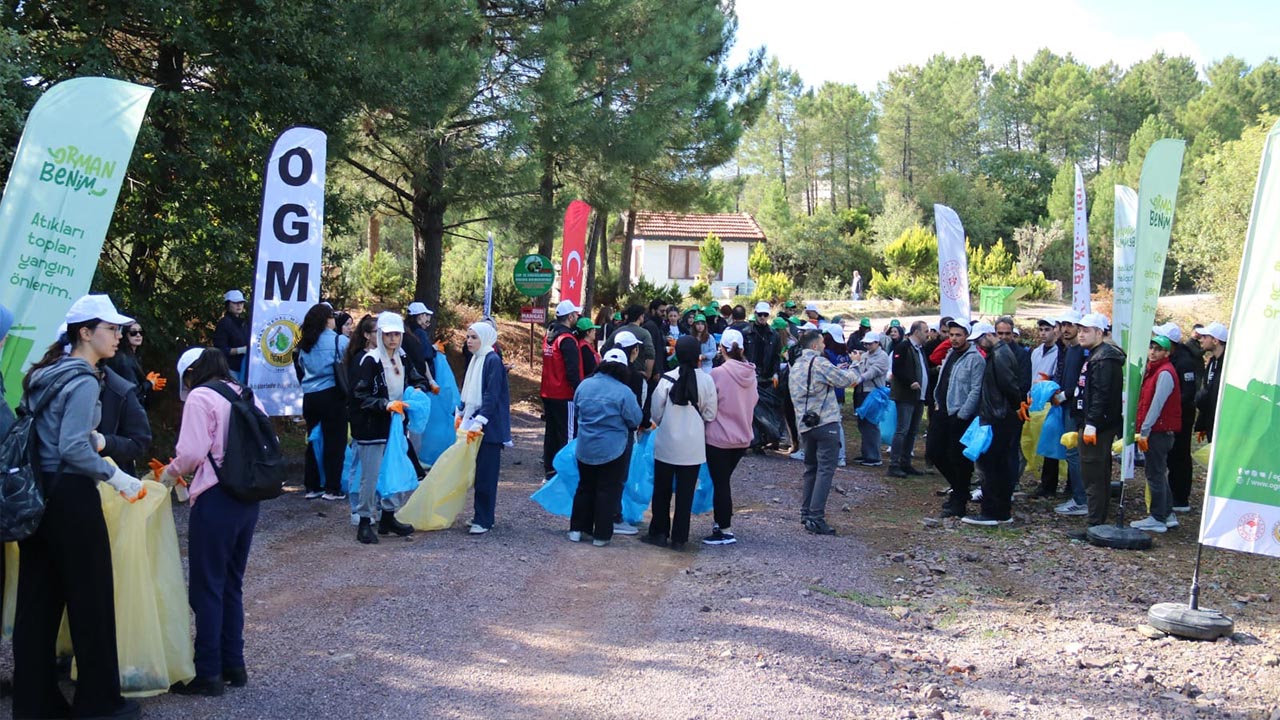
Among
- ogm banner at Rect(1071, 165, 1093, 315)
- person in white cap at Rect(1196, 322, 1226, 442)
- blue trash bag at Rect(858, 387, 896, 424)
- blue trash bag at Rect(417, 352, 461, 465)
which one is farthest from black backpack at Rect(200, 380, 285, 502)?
ogm banner at Rect(1071, 165, 1093, 315)

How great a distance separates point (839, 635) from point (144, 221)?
878 centimetres

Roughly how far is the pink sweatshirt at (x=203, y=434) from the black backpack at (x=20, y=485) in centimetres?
68

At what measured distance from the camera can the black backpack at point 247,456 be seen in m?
4.81

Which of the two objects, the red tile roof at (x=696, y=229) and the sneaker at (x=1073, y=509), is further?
the red tile roof at (x=696, y=229)

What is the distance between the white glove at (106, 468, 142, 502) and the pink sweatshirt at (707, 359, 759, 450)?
4.80 metres

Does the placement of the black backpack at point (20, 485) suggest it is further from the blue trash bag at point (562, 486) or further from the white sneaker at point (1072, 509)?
the white sneaker at point (1072, 509)

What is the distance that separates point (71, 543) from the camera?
4.34 metres

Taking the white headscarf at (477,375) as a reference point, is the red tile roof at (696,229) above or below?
above

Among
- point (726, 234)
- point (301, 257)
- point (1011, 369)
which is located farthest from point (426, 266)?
point (726, 234)

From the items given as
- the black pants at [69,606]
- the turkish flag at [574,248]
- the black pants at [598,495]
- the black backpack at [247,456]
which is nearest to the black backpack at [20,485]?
the black pants at [69,606]

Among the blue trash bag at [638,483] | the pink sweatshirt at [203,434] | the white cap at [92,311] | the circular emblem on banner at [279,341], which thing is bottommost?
the blue trash bag at [638,483]

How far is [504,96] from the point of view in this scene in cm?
1582

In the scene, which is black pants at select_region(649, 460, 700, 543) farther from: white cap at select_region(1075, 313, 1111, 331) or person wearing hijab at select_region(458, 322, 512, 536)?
white cap at select_region(1075, 313, 1111, 331)

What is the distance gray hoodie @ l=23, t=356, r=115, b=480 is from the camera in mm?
4203
